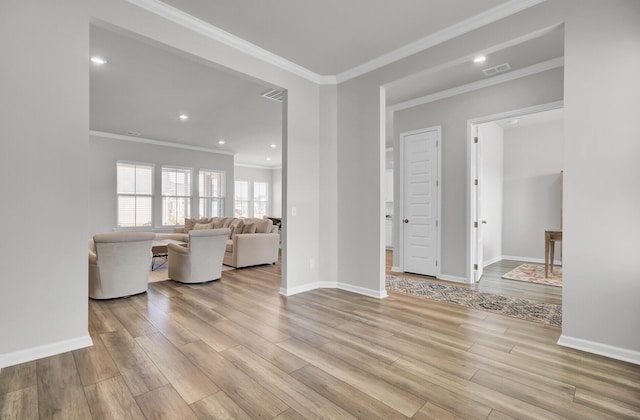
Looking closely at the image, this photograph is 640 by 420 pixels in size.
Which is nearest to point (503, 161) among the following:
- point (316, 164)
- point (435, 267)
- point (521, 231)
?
point (521, 231)

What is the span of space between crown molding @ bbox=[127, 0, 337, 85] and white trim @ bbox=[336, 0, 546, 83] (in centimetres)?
51

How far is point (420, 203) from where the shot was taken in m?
5.10

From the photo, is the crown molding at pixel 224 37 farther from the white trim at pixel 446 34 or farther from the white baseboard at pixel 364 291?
the white baseboard at pixel 364 291

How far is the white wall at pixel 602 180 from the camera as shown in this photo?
2223 millimetres

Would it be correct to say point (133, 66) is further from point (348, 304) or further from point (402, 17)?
point (348, 304)

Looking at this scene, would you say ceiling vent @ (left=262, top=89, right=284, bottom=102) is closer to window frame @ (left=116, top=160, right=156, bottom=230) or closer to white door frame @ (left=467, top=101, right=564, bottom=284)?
white door frame @ (left=467, top=101, right=564, bottom=284)

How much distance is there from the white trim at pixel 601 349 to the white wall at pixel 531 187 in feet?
15.3

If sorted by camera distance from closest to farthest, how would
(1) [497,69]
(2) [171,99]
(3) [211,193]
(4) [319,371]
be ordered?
1. (4) [319,371]
2. (1) [497,69]
3. (2) [171,99]
4. (3) [211,193]

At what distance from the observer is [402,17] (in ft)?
9.77

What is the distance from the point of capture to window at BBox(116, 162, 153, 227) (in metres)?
8.02

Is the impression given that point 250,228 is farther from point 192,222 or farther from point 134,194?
point 134,194

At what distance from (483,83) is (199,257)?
482 cm

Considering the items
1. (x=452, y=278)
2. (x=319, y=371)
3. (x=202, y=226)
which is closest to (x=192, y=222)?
(x=202, y=226)

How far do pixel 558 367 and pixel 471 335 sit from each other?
0.64 metres
